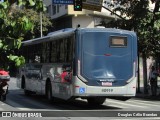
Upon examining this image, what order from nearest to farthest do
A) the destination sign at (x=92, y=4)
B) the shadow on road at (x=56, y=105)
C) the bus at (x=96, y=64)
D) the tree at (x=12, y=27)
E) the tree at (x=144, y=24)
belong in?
the tree at (x=12, y=27), the bus at (x=96, y=64), the shadow on road at (x=56, y=105), the tree at (x=144, y=24), the destination sign at (x=92, y=4)

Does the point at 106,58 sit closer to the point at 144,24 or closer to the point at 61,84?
the point at 61,84

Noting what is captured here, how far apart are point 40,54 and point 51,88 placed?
2.54 metres

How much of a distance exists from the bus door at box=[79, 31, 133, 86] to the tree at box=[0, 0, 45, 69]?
1197 centimetres

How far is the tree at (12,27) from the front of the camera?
4.18 metres

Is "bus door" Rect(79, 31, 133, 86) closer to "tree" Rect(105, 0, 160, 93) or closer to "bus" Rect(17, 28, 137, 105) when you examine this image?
"bus" Rect(17, 28, 137, 105)

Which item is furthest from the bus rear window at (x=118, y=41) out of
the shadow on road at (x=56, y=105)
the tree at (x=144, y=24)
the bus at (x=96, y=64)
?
the tree at (x=144, y=24)

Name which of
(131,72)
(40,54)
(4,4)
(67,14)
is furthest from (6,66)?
(67,14)

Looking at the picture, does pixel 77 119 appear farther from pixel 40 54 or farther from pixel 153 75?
pixel 153 75

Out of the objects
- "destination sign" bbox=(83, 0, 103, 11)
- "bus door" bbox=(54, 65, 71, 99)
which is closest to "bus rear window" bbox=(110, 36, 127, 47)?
"bus door" bbox=(54, 65, 71, 99)

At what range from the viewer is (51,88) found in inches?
758

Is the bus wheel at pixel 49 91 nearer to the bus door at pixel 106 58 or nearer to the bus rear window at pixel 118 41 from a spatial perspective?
the bus door at pixel 106 58

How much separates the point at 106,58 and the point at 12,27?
41.2 feet

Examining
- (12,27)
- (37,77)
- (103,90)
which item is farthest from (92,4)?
(12,27)

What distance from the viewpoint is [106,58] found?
16.7m
